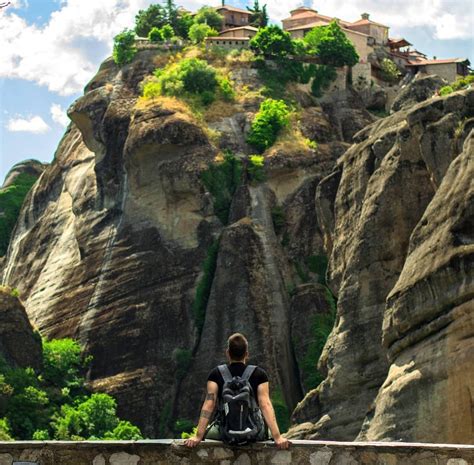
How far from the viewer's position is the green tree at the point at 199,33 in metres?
111

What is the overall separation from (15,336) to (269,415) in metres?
74.5

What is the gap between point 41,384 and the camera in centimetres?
9094

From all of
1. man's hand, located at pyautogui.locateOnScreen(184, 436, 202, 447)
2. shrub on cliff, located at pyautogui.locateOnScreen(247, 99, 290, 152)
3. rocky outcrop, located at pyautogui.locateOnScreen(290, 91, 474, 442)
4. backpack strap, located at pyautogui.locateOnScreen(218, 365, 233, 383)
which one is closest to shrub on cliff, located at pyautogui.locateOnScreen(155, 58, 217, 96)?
shrub on cliff, located at pyautogui.locateOnScreen(247, 99, 290, 152)

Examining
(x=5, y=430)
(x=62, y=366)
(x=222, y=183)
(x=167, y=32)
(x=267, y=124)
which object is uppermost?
(x=167, y=32)

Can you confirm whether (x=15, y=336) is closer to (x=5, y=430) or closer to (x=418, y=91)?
(x=5, y=430)

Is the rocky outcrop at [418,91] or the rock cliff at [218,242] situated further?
the rocky outcrop at [418,91]

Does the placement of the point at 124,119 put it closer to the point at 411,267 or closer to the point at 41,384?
the point at 41,384

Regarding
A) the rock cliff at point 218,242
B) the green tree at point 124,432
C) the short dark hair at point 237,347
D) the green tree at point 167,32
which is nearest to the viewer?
the short dark hair at point 237,347

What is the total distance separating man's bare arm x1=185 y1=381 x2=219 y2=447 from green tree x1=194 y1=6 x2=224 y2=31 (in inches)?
3898

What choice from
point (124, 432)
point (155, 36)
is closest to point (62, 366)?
point (124, 432)

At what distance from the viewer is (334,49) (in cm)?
10869

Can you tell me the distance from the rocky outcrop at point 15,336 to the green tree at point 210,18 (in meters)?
32.3

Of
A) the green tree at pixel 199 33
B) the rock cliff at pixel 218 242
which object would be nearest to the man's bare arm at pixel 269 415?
the rock cliff at pixel 218 242

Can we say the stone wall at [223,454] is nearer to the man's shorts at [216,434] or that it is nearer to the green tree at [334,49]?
the man's shorts at [216,434]
